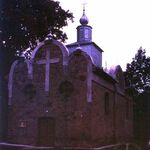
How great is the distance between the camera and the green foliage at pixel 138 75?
4500cm

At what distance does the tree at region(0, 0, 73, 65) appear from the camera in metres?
26.5

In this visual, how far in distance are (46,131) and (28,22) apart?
9.22 m

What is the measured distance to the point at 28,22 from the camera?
87.4 feet

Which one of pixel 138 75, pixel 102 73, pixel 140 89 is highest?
pixel 138 75

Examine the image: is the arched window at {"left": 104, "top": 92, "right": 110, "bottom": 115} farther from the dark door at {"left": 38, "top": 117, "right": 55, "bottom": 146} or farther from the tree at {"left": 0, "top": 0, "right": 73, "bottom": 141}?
the tree at {"left": 0, "top": 0, "right": 73, "bottom": 141}

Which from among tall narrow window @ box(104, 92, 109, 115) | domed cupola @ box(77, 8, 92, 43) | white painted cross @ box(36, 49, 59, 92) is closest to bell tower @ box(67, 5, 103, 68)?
domed cupola @ box(77, 8, 92, 43)

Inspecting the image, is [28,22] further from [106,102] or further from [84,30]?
[106,102]

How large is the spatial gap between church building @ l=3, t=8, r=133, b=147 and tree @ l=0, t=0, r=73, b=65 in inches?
178

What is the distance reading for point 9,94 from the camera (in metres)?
23.3

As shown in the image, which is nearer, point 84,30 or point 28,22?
point 28,22

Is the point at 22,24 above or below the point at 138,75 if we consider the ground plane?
above

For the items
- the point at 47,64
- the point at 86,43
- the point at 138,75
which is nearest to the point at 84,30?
the point at 86,43

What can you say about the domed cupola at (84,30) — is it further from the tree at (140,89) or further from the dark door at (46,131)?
the dark door at (46,131)

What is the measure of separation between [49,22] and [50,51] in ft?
23.4
